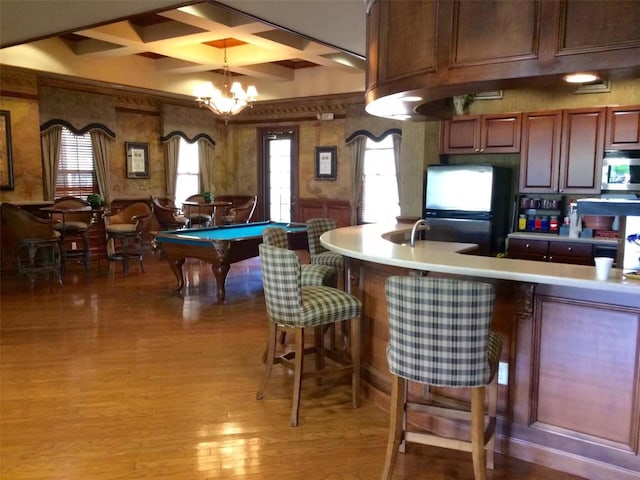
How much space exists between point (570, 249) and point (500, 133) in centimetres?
151

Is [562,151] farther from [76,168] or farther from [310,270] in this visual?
[76,168]

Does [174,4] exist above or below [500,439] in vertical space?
above

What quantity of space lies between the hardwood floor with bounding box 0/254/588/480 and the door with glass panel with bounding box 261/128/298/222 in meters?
5.39

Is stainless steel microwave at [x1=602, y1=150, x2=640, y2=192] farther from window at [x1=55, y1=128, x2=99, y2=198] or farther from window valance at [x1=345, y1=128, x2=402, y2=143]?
window at [x1=55, y1=128, x2=99, y2=198]

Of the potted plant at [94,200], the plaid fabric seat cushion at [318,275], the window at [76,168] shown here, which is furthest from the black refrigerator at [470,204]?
the window at [76,168]

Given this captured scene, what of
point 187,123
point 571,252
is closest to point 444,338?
point 571,252

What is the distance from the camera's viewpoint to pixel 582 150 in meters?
5.17

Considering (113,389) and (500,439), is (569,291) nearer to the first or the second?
(500,439)

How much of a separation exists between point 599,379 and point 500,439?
641mm

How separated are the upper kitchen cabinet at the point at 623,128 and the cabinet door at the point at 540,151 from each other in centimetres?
47

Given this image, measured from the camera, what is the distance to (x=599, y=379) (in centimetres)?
254

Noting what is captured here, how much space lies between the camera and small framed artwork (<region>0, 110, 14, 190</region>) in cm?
720

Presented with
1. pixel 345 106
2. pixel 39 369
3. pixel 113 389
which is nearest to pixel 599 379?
pixel 113 389

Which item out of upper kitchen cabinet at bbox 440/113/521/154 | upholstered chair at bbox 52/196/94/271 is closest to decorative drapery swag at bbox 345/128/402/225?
upper kitchen cabinet at bbox 440/113/521/154
